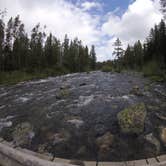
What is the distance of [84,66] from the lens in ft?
137

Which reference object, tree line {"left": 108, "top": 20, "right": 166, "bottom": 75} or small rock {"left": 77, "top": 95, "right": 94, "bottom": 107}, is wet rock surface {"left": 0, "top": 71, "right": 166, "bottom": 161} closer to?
small rock {"left": 77, "top": 95, "right": 94, "bottom": 107}

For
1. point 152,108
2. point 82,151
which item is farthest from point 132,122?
point 152,108

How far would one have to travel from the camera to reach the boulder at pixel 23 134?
3.52 metres

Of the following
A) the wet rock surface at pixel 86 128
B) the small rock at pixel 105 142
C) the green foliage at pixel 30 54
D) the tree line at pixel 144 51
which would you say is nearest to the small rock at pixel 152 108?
the wet rock surface at pixel 86 128

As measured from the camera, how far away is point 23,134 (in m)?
3.83

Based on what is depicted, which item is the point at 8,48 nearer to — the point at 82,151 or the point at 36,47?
the point at 36,47

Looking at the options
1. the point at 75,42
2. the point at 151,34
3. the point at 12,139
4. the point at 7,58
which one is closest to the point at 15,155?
the point at 12,139

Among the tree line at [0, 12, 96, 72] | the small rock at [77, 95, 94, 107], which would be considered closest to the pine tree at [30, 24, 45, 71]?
A: the tree line at [0, 12, 96, 72]

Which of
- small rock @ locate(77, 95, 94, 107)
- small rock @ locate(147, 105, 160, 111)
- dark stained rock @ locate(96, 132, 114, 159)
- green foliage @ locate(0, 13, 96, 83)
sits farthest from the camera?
green foliage @ locate(0, 13, 96, 83)

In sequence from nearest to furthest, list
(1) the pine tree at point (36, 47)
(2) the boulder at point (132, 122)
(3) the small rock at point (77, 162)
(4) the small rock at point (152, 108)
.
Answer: (3) the small rock at point (77, 162) → (2) the boulder at point (132, 122) → (4) the small rock at point (152, 108) → (1) the pine tree at point (36, 47)

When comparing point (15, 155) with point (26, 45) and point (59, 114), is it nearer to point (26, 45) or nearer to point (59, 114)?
point (59, 114)

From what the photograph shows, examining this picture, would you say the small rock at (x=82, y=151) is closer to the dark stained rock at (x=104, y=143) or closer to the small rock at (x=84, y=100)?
the dark stained rock at (x=104, y=143)

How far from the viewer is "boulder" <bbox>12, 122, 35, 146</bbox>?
3522mm

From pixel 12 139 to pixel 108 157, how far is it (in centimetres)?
170
